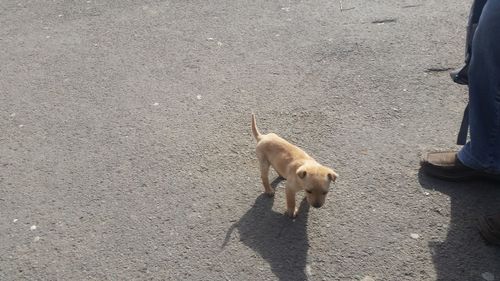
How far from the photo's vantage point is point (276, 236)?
125 inches

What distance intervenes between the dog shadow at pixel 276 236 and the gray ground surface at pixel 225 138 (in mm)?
11

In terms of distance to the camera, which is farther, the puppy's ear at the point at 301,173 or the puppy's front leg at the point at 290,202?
the puppy's front leg at the point at 290,202

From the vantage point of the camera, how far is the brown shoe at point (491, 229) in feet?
9.50

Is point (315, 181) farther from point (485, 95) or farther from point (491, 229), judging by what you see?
point (485, 95)

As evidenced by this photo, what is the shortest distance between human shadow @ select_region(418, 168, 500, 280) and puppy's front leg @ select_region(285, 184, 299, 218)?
3.02ft

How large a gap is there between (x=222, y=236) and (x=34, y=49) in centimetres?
376

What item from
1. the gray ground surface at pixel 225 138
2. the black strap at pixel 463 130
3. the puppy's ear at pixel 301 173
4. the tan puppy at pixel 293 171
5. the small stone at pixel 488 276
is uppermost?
the black strap at pixel 463 130

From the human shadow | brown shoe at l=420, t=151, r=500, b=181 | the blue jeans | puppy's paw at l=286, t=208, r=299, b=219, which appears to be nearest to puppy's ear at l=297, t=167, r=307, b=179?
puppy's paw at l=286, t=208, r=299, b=219

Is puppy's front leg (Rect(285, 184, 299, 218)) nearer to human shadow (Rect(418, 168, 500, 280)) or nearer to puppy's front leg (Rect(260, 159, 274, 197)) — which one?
puppy's front leg (Rect(260, 159, 274, 197))

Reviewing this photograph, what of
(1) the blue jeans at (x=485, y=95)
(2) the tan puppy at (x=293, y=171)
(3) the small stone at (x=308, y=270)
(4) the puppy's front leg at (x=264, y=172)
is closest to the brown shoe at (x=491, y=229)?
(1) the blue jeans at (x=485, y=95)

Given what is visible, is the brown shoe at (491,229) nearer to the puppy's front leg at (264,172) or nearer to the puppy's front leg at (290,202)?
the puppy's front leg at (290,202)

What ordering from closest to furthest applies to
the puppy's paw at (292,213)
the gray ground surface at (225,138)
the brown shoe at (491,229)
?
the brown shoe at (491,229), the gray ground surface at (225,138), the puppy's paw at (292,213)

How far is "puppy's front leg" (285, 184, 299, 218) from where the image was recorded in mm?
3181

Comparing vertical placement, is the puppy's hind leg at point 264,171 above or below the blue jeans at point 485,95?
below
